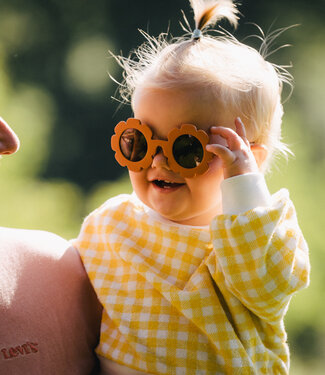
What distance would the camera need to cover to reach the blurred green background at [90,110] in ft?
9.27

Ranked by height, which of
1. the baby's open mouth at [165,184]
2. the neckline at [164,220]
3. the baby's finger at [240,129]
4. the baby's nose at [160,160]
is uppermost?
the baby's finger at [240,129]

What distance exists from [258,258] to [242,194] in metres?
0.14

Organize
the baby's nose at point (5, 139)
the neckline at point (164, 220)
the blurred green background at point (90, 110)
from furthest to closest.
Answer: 1. the blurred green background at point (90, 110)
2. the neckline at point (164, 220)
3. the baby's nose at point (5, 139)

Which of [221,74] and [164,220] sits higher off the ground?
[221,74]

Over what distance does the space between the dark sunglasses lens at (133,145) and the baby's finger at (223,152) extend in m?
0.16

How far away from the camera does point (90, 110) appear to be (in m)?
3.82

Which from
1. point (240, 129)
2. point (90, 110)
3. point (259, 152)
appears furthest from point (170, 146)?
point (90, 110)

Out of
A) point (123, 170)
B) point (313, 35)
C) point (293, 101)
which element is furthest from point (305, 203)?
point (313, 35)

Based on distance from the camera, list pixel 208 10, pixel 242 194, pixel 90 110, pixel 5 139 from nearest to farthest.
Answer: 1. pixel 5 139
2. pixel 242 194
3. pixel 208 10
4. pixel 90 110

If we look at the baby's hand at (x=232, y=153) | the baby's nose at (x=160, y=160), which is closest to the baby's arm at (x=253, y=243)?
the baby's hand at (x=232, y=153)

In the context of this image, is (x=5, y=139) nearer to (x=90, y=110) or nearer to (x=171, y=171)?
(x=171, y=171)

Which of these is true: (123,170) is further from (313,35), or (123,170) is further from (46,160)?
(313,35)

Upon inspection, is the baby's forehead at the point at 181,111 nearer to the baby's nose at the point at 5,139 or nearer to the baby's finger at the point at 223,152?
the baby's finger at the point at 223,152

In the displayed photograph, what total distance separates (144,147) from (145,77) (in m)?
0.19
